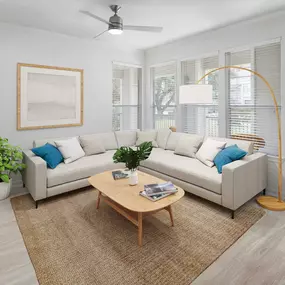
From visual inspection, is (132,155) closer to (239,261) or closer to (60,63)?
(239,261)

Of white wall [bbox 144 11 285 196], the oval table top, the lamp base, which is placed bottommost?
the lamp base

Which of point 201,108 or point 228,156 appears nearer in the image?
point 228,156

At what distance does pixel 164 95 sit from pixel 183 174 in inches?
97.7

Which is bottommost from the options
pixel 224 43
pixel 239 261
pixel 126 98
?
pixel 239 261

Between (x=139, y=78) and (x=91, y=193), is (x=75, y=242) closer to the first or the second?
(x=91, y=193)

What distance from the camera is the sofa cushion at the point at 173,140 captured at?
177 inches

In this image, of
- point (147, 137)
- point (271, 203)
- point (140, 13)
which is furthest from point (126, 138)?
point (271, 203)

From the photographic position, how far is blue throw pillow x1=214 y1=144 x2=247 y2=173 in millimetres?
3102

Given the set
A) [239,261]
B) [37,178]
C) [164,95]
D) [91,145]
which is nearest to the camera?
[239,261]

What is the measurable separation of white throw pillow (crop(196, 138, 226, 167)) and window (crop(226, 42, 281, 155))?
1.87 ft

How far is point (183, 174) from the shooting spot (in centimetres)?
338

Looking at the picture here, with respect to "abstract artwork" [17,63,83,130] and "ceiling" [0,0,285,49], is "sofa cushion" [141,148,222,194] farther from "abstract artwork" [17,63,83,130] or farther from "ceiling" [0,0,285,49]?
"ceiling" [0,0,285,49]

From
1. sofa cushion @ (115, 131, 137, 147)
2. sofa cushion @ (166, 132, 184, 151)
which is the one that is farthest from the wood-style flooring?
sofa cushion @ (115, 131, 137, 147)

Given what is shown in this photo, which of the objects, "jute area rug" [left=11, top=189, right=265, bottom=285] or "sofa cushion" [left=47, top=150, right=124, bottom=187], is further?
"sofa cushion" [left=47, top=150, right=124, bottom=187]
